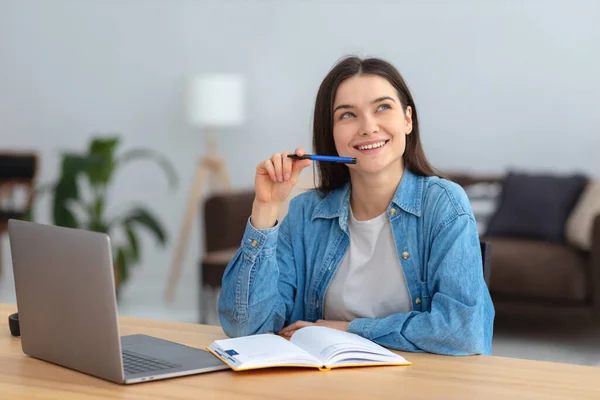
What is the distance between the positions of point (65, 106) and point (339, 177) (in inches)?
177

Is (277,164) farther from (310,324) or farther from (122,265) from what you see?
(122,265)

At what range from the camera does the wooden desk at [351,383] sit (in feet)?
4.09

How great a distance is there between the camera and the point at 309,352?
56.7 inches

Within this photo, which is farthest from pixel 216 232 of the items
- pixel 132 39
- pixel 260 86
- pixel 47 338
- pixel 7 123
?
pixel 47 338

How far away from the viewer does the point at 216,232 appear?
14.5ft

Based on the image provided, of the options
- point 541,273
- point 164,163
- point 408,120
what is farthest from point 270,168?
point 164,163

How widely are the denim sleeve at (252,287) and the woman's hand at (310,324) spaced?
0.16 ft

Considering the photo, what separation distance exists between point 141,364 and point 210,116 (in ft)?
12.5

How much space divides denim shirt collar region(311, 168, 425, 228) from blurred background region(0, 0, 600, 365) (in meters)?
2.33

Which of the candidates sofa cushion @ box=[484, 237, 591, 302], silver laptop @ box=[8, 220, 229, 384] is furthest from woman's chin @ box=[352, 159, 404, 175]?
sofa cushion @ box=[484, 237, 591, 302]

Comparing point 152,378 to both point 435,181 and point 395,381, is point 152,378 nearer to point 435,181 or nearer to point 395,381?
point 395,381

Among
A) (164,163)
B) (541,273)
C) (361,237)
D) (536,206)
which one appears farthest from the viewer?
(164,163)

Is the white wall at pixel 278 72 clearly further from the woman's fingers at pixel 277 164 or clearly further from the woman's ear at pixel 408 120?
the woman's fingers at pixel 277 164

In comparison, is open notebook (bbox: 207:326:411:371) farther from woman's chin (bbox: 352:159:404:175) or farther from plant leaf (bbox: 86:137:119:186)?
plant leaf (bbox: 86:137:119:186)
